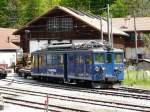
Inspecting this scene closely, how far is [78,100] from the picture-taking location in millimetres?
23344

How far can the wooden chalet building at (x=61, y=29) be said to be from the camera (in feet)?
185

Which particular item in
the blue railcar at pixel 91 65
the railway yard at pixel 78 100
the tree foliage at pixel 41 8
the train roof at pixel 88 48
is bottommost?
the railway yard at pixel 78 100

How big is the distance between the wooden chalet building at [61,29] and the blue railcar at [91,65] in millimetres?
22250

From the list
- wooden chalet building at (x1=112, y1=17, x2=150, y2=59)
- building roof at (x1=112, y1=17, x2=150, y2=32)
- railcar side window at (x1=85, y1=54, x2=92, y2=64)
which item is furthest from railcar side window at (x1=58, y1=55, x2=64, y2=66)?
building roof at (x1=112, y1=17, x2=150, y2=32)

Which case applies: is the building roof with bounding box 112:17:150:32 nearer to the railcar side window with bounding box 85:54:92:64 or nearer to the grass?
the grass

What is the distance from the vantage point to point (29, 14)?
101 meters

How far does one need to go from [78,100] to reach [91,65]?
20.7ft

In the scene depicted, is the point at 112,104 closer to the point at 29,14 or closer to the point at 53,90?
the point at 53,90

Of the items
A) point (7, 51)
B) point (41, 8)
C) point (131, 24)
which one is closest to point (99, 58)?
point (7, 51)

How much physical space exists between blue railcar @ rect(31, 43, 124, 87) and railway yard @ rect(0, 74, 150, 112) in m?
0.88

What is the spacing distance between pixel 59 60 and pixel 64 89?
3.85 meters

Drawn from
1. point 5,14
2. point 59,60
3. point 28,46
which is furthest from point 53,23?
point 5,14

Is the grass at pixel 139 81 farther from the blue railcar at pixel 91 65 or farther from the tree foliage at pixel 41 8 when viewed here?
the tree foliage at pixel 41 8

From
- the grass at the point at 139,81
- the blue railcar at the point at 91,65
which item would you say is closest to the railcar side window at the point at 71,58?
the blue railcar at the point at 91,65
